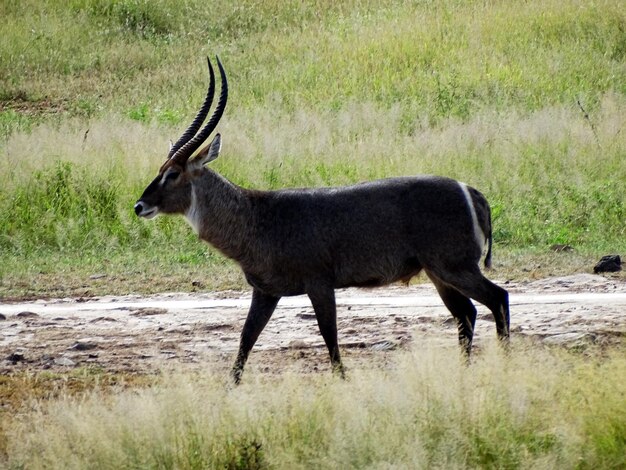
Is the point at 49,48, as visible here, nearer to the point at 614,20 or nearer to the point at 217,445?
the point at 614,20

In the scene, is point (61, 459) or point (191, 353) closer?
point (61, 459)

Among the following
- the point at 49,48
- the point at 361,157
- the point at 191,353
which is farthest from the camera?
the point at 49,48

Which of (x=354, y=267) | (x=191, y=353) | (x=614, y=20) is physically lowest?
(x=191, y=353)

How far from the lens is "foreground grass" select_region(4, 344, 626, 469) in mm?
6066

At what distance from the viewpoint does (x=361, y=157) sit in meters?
15.3

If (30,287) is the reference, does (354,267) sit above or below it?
above

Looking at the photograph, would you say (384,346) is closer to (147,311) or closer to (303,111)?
(147,311)

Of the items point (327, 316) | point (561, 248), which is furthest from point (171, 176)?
point (561, 248)

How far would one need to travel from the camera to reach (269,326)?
379 inches

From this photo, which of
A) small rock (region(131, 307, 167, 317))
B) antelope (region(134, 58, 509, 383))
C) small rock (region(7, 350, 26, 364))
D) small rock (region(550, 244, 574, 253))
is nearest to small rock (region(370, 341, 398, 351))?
antelope (region(134, 58, 509, 383))

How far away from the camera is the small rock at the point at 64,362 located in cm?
869

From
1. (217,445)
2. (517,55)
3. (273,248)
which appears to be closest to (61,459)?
(217,445)

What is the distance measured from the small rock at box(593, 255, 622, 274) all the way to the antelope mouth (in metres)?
4.83

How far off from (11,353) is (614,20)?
16.7 metres
